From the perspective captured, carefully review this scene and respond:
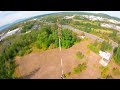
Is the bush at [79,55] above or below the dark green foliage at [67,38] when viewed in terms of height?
below

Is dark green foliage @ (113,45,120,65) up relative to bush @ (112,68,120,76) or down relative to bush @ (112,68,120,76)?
up

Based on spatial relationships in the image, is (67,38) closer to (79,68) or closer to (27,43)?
(79,68)

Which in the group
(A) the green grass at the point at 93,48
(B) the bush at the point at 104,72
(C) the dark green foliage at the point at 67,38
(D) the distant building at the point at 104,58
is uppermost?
(C) the dark green foliage at the point at 67,38

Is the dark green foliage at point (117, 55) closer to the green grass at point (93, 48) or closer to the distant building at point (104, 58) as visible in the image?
the distant building at point (104, 58)

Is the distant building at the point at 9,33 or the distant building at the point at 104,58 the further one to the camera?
the distant building at the point at 9,33

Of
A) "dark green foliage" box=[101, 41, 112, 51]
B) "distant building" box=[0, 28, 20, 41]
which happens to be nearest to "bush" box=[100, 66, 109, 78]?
"dark green foliage" box=[101, 41, 112, 51]

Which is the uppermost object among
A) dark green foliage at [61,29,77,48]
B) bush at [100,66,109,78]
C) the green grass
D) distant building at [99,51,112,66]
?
dark green foliage at [61,29,77,48]

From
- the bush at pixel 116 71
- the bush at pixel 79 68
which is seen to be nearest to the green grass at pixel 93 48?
the bush at pixel 79 68

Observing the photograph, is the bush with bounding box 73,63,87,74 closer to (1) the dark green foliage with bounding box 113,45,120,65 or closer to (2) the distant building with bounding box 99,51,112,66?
(2) the distant building with bounding box 99,51,112,66
